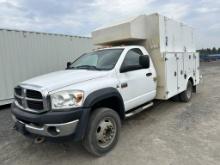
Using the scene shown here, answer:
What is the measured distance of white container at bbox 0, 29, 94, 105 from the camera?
289 inches

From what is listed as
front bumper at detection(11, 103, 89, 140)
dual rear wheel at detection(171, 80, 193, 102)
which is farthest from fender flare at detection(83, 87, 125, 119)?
dual rear wheel at detection(171, 80, 193, 102)

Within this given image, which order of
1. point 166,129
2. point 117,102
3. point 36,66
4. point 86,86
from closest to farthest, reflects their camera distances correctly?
point 86,86, point 117,102, point 166,129, point 36,66

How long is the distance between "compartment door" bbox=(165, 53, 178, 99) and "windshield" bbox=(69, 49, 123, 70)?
5.51ft

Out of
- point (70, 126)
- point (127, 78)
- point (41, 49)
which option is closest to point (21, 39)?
point (41, 49)

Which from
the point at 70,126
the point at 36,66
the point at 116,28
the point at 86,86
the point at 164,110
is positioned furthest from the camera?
the point at 36,66

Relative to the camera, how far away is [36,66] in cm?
839

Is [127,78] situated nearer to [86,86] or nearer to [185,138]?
[86,86]

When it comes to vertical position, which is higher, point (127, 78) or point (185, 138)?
point (127, 78)

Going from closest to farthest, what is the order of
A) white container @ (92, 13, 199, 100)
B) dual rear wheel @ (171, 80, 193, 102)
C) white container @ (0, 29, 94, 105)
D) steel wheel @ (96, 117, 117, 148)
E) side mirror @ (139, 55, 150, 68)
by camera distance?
1. steel wheel @ (96, 117, 117, 148)
2. side mirror @ (139, 55, 150, 68)
3. white container @ (92, 13, 199, 100)
4. dual rear wheel @ (171, 80, 193, 102)
5. white container @ (0, 29, 94, 105)

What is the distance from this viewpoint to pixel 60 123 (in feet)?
9.54

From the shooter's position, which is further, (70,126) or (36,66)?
(36,66)

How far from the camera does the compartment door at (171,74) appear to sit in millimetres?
5348

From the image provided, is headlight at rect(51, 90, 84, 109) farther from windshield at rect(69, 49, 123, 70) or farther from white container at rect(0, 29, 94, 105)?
white container at rect(0, 29, 94, 105)

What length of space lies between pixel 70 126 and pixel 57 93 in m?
0.53
